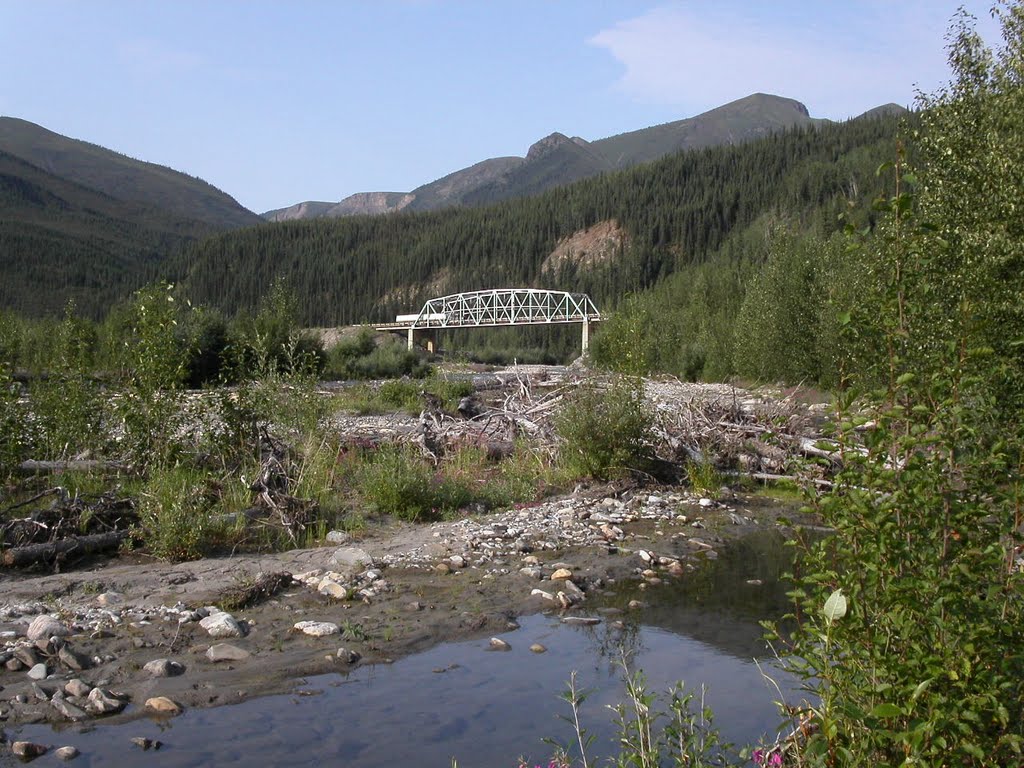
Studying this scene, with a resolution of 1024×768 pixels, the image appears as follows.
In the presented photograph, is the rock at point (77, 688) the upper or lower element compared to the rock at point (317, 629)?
upper

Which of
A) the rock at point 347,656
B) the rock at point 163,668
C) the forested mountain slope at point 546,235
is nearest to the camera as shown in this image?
the rock at point 163,668

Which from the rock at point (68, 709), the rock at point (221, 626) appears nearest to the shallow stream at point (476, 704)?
the rock at point (68, 709)

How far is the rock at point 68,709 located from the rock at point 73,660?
756mm

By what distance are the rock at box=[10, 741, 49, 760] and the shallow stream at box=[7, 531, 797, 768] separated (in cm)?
12

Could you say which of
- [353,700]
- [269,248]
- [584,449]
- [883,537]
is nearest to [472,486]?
[584,449]

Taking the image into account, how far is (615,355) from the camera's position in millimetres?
19594

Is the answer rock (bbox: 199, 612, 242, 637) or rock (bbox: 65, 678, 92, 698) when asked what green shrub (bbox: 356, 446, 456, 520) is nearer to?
rock (bbox: 199, 612, 242, 637)

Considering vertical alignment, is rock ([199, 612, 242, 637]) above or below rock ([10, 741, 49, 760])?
below

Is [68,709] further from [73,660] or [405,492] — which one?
[405,492]

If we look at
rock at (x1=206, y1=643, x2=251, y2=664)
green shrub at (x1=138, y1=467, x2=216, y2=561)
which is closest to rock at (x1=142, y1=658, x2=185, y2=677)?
rock at (x1=206, y1=643, x2=251, y2=664)

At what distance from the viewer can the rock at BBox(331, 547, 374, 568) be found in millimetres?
11735

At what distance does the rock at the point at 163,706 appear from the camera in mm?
7410

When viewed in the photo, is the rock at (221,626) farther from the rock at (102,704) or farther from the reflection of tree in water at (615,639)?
the reflection of tree in water at (615,639)

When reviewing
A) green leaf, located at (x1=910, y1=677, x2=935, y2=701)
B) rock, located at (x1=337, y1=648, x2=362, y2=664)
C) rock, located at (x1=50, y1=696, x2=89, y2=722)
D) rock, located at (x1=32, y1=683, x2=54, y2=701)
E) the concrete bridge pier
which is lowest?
the concrete bridge pier
